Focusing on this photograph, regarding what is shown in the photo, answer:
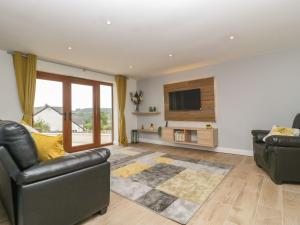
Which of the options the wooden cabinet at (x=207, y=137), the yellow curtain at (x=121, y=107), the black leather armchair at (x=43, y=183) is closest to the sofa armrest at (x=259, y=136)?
the wooden cabinet at (x=207, y=137)

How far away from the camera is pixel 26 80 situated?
11.3 feet

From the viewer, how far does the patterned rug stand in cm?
184

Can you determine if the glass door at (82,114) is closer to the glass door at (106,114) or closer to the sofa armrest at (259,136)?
the glass door at (106,114)

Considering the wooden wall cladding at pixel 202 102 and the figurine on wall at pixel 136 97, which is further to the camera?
the figurine on wall at pixel 136 97

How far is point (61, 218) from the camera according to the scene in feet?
4.45

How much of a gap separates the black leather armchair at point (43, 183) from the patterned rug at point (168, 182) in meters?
0.76

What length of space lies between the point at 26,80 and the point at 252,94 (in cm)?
503

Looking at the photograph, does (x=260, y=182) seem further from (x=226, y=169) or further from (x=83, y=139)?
(x=83, y=139)

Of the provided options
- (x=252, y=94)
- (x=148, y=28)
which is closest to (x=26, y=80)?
(x=148, y=28)

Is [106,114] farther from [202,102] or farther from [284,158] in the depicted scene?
[284,158]

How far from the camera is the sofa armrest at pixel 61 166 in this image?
1.19m

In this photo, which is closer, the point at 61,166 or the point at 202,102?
the point at 61,166

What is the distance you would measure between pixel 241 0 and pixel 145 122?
455cm

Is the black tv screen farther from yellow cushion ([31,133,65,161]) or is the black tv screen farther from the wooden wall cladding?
yellow cushion ([31,133,65,161])
